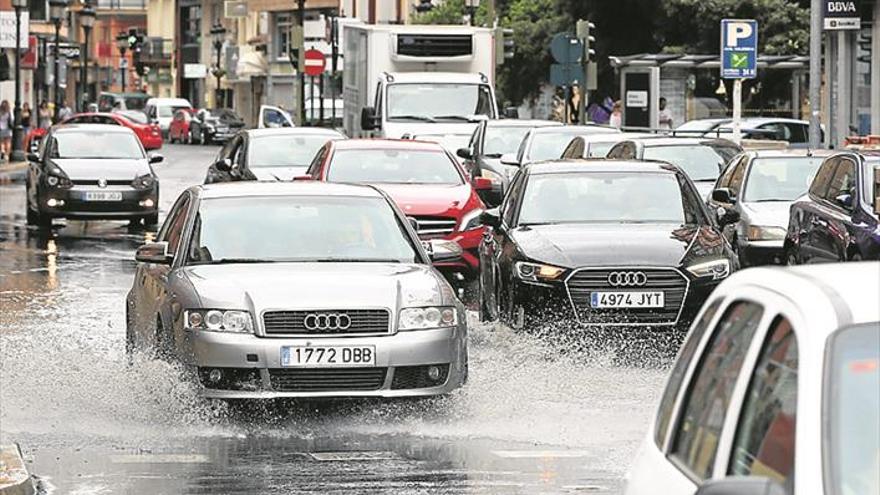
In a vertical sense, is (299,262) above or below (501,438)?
above

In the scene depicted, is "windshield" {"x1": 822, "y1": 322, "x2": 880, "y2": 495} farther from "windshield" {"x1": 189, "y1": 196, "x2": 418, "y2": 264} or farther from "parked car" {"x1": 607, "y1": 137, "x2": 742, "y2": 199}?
"parked car" {"x1": 607, "y1": 137, "x2": 742, "y2": 199}

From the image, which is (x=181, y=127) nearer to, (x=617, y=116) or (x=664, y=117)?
(x=617, y=116)

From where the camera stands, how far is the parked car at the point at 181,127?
268 feet

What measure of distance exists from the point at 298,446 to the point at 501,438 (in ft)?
3.56

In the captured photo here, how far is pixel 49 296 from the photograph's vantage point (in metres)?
20.2

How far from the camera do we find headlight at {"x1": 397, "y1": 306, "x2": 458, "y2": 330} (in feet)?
38.8

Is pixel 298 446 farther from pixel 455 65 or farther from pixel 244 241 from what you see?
pixel 455 65

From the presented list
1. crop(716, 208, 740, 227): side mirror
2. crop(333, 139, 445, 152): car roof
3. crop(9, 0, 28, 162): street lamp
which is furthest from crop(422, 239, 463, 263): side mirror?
crop(9, 0, 28, 162): street lamp

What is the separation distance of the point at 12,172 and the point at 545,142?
22.5 meters

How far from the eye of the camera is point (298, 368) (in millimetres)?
11547

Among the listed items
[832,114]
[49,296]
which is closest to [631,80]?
[832,114]

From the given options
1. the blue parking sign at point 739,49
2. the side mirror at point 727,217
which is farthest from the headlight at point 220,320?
the blue parking sign at point 739,49

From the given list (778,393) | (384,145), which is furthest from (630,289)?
(778,393)

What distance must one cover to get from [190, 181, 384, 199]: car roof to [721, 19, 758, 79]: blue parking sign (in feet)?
63.6
